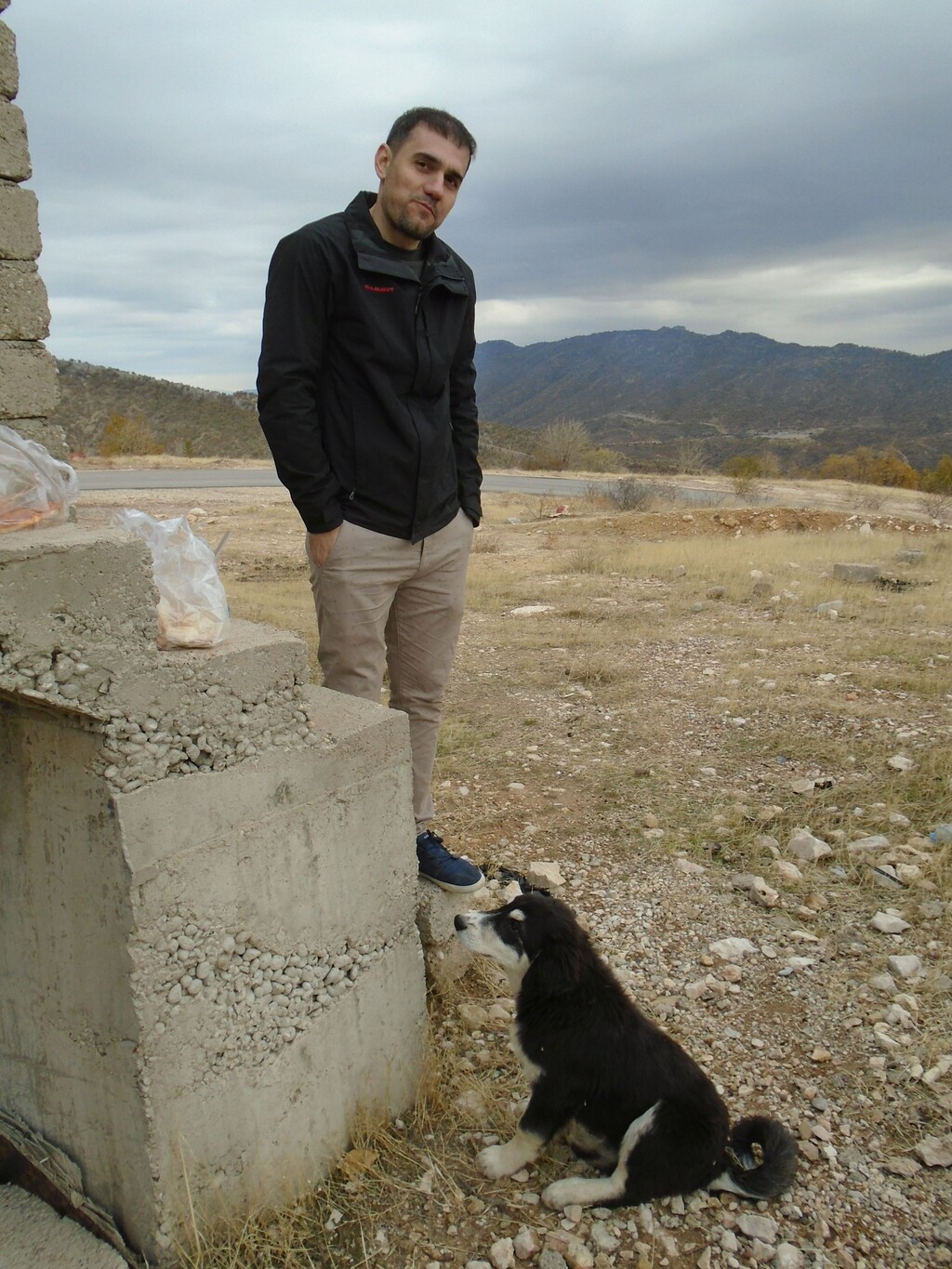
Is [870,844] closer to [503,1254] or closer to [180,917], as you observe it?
[503,1254]

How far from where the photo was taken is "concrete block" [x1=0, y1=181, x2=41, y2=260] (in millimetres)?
2391

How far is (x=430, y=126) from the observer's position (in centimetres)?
254

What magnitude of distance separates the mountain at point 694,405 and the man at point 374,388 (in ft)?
38.0

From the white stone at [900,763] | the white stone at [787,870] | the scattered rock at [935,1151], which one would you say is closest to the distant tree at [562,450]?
the white stone at [900,763]

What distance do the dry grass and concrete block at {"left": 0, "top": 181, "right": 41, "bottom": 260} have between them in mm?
2573

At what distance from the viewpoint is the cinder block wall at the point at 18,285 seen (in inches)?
93.2

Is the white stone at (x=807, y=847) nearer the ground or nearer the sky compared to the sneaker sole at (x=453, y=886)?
nearer the ground

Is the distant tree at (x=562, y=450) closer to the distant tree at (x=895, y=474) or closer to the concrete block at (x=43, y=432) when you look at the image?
the distant tree at (x=895, y=474)

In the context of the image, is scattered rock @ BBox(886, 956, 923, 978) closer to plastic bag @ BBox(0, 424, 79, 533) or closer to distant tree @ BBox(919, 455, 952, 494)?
plastic bag @ BBox(0, 424, 79, 533)

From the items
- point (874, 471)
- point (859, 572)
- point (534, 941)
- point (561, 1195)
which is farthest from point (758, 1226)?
point (874, 471)

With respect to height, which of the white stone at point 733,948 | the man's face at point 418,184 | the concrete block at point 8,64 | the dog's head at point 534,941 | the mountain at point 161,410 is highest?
the mountain at point 161,410

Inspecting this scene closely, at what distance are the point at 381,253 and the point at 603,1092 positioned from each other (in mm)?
2348

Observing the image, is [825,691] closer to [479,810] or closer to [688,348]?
[479,810]

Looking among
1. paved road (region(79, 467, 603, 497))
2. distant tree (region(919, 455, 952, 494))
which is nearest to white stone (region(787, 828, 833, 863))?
paved road (region(79, 467, 603, 497))
